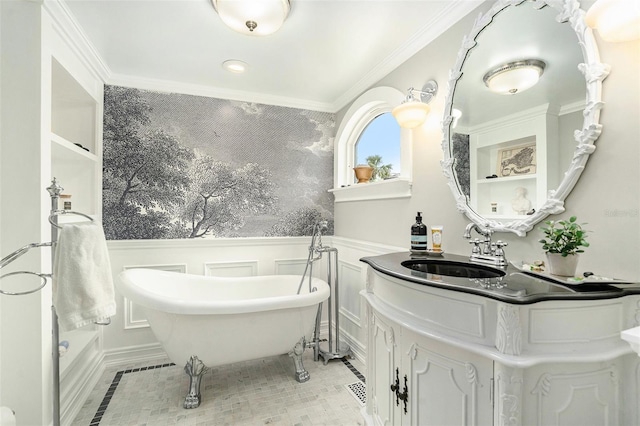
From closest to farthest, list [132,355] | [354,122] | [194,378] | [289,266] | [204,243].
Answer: [194,378] → [132,355] → [204,243] → [354,122] → [289,266]

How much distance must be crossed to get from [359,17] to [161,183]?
2066 mm

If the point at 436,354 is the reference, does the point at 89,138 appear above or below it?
above

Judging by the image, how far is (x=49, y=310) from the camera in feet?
4.97

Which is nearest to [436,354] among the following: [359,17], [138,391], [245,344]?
[245,344]

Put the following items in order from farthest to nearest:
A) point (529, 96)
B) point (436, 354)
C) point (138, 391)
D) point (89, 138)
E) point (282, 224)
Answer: point (282, 224) < point (89, 138) < point (138, 391) < point (529, 96) < point (436, 354)

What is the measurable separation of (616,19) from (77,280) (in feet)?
6.98

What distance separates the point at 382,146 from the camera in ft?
8.41

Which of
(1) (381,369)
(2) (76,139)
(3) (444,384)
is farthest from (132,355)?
(3) (444,384)

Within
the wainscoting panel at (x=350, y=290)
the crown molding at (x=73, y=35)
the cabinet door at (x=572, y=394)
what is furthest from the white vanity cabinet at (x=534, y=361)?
the crown molding at (x=73, y=35)

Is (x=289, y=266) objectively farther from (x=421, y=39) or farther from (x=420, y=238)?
(x=421, y=39)

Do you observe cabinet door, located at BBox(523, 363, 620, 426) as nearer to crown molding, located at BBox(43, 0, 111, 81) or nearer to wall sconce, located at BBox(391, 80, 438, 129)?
wall sconce, located at BBox(391, 80, 438, 129)

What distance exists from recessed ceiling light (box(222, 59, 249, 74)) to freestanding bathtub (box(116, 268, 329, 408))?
5.75ft

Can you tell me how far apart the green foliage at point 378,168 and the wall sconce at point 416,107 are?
2.15 feet

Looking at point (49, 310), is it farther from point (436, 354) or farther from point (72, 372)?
point (436, 354)
